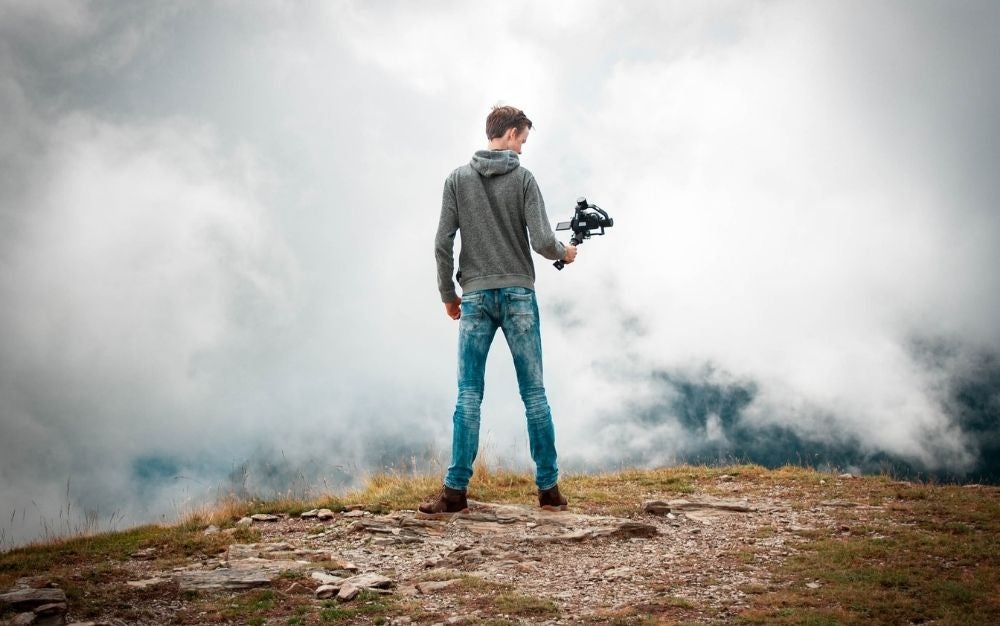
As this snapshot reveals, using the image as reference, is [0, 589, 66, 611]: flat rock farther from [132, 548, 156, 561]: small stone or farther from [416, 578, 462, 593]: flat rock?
[416, 578, 462, 593]: flat rock

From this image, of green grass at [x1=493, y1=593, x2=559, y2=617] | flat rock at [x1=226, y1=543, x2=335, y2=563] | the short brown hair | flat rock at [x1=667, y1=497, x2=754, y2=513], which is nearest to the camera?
green grass at [x1=493, y1=593, x2=559, y2=617]

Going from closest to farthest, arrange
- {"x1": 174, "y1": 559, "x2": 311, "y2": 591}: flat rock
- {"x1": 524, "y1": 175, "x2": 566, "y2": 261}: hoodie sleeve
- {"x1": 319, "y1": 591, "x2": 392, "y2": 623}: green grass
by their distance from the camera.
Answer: {"x1": 319, "y1": 591, "x2": 392, "y2": 623}: green grass < {"x1": 174, "y1": 559, "x2": 311, "y2": 591}: flat rock < {"x1": 524, "y1": 175, "x2": 566, "y2": 261}: hoodie sleeve

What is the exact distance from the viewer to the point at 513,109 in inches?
293

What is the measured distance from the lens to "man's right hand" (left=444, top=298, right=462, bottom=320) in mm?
7695

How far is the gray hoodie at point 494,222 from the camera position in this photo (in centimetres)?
727

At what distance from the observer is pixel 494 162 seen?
7.34 metres

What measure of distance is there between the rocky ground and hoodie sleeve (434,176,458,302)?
A: 2.47 metres

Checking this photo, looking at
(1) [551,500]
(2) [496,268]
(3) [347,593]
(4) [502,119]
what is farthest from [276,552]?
(4) [502,119]

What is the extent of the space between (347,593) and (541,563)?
1.66 meters

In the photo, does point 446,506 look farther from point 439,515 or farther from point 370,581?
point 370,581

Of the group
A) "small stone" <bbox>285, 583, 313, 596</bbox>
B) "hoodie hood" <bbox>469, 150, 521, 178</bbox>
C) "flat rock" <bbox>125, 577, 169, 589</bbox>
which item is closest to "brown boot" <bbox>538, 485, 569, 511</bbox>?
"small stone" <bbox>285, 583, 313, 596</bbox>

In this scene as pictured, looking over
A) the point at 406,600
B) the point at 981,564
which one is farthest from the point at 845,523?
the point at 406,600

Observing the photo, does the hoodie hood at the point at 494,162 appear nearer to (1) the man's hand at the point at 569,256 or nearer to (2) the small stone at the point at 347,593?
(1) the man's hand at the point at 569,256

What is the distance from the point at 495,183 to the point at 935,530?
5323 mm
